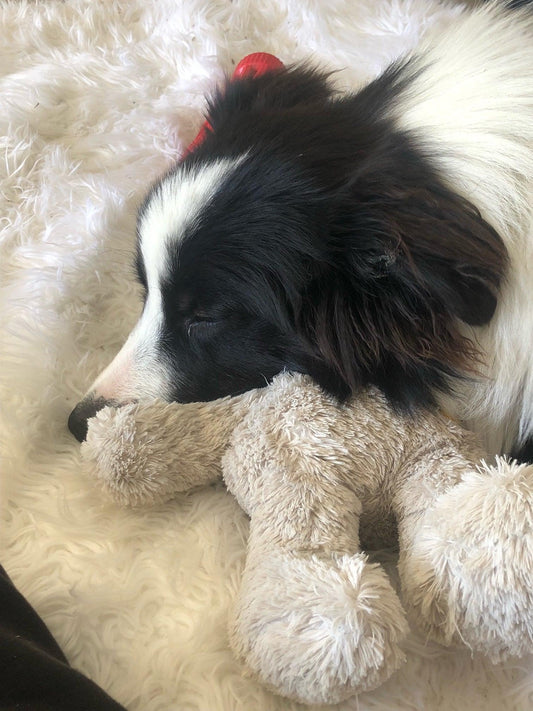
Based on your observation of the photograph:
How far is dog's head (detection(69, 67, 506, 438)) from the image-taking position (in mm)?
838

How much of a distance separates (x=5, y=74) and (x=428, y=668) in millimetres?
1695

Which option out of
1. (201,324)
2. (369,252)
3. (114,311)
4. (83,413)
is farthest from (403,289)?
(114,311)

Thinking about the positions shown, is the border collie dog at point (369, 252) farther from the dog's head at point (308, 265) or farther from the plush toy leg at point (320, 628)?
the plush toy leg at point (320, 628)

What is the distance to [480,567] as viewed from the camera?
674 mm

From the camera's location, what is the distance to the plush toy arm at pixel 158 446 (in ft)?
2.86

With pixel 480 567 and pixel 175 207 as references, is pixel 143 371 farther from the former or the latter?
pixel 480 567

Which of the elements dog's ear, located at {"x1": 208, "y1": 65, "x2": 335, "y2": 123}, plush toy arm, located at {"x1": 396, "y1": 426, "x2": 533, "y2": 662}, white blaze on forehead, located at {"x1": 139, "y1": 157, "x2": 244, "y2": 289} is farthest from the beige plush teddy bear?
dog's ear, located at {"x1": 208, "y1": 65, "x2": 335, "y2": 123}

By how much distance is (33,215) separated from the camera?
4.53ft

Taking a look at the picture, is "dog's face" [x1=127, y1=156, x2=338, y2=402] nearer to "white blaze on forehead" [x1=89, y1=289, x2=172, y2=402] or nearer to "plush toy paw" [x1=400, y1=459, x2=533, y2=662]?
"white blaze on forehead" [x1=89, y1=289, x2=172, y2=402]

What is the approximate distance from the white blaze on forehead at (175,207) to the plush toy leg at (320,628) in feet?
1.64

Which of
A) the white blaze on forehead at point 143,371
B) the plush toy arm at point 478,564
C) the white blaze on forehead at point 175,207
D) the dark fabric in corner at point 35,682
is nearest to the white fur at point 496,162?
the plush toy arm at point 478,564

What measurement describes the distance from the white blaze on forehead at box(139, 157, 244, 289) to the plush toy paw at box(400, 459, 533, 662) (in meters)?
0.53

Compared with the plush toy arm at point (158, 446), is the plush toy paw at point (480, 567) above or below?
below

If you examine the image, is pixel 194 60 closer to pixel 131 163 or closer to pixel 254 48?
pixel 254 48
